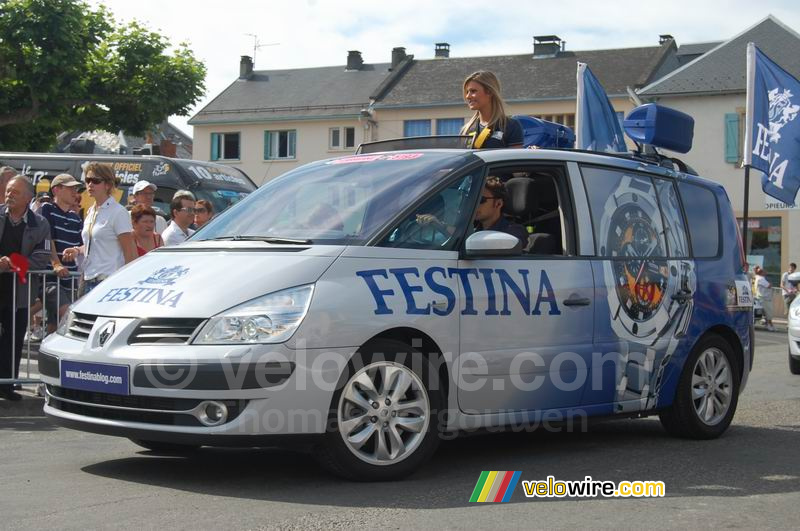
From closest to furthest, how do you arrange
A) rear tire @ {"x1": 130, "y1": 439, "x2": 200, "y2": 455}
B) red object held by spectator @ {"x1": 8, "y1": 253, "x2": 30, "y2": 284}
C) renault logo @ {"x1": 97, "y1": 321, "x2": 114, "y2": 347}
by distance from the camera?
renault logo @ {"x1": 97, "y1": 321, "x2": 114, "y2": 347}
rear tire @ {"x1": 130, "y1": 439, "x2": 200, "y2": 455}
red object held by spectator @ {"x1": 8, "y1": 253, "x2": 30, "y2": 284}

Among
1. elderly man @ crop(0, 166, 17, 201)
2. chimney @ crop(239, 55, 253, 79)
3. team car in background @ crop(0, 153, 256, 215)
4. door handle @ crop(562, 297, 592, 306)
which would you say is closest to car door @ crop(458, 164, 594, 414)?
door handle @ crop(562, 297, 592, 306)

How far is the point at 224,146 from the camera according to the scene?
60.1m

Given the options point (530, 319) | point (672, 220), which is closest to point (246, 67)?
point (672, 220)

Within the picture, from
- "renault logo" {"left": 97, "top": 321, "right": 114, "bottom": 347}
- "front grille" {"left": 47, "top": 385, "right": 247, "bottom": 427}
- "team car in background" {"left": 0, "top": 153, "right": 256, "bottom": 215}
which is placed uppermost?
"team car in background" {"left": 0, "top": 153, "right": 256, "bottom": 215}

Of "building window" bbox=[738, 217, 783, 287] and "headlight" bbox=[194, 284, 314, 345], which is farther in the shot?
"building window" bbox=[738, 217, 783, 287]

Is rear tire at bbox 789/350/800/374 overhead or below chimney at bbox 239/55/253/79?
below

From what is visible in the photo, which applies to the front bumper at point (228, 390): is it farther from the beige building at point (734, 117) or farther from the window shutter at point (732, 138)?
the window shutter at point (732, 138)

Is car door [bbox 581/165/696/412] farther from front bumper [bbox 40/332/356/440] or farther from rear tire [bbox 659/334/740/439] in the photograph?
front bumper [bbox 40/332/356/440]

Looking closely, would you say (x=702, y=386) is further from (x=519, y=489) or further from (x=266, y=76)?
(x=266, y=76)

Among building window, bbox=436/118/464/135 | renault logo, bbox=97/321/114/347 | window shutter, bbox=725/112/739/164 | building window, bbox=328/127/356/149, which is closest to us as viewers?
renault logo, bbox=97/321/114/347

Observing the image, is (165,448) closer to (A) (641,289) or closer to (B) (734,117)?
(A) (641,289)

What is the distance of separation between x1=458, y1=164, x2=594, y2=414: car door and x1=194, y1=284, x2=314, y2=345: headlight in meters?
1.09

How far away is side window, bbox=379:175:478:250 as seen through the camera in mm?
6523

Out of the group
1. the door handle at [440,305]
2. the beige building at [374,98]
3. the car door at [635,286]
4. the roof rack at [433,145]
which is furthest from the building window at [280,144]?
the door handle at [440,305]
